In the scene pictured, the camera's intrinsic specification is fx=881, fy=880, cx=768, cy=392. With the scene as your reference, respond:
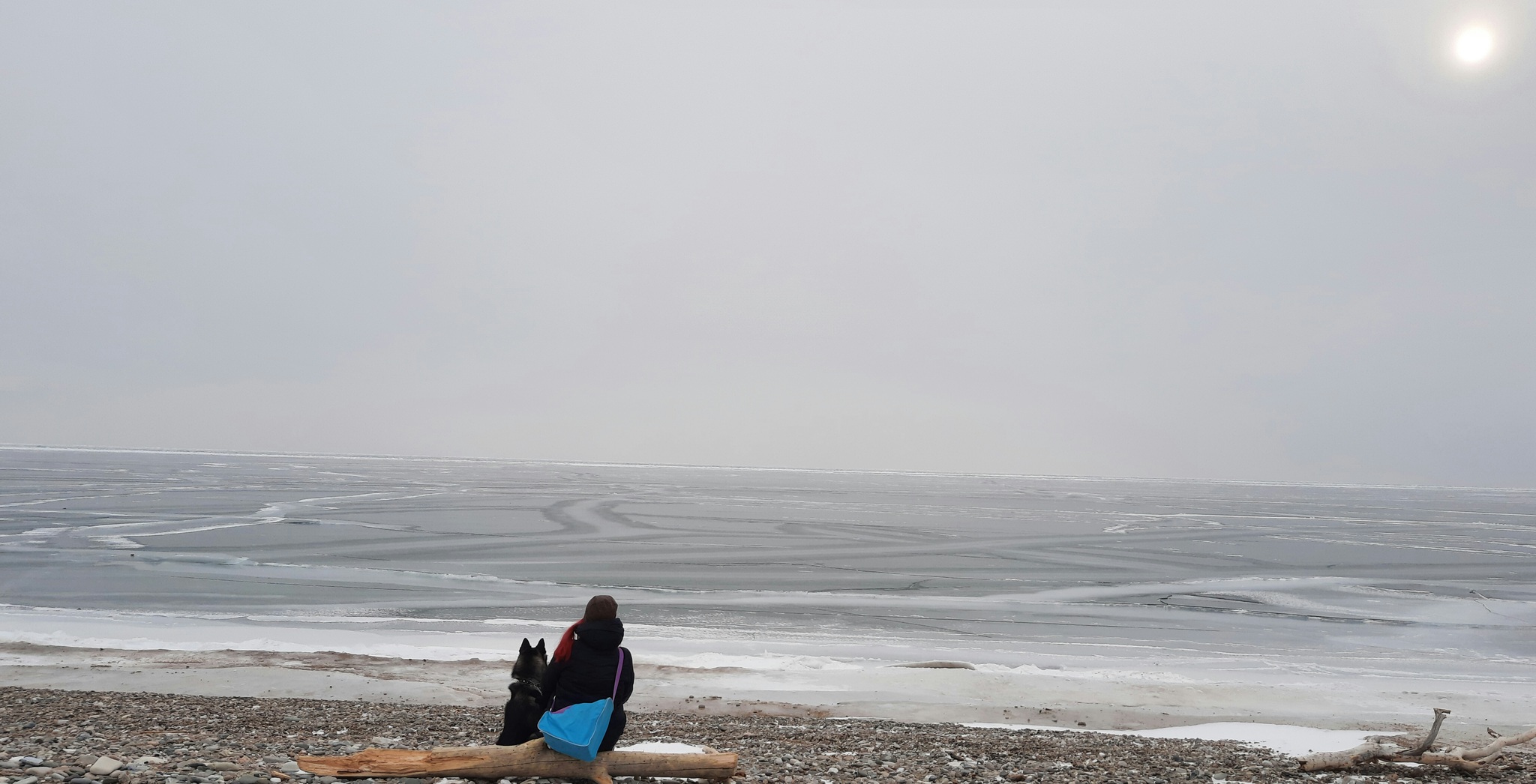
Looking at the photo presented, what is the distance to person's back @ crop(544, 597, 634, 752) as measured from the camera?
20.5 ft

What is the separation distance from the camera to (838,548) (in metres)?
33.8

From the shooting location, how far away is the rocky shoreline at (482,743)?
662 centimetres

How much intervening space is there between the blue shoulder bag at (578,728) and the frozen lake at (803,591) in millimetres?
7036

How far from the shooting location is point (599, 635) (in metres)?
6.22

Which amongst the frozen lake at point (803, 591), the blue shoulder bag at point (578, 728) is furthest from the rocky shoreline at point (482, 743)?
the frozen lake at point (803, 591)

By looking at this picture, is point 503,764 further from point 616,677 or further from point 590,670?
point 616,677

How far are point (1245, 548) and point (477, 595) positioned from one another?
3149 cm

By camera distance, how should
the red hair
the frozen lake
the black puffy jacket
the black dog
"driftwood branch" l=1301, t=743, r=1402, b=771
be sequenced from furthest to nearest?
the frozen lake < "driftwood branch" l=1301, t=743, r=1402, b=771 < the black dog < the black puffy jacket < the red hair

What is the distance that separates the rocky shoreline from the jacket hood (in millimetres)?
1046

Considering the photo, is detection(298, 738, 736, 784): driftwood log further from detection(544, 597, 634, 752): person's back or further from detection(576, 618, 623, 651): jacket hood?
detection(576, 618, 623, 651): jacket hood

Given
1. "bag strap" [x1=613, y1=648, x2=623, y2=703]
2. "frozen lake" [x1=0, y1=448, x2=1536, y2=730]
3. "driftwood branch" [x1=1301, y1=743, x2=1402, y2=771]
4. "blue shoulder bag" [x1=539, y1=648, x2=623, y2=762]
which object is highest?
"bag strap" [x1=613, y1=648, x2=623, y2=703]

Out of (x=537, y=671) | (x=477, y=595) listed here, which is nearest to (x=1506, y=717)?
(x=537, y=671)

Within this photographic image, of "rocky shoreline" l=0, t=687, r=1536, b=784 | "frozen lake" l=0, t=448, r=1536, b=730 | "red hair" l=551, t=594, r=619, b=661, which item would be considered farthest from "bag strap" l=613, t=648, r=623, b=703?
"frozen lake" l=0, t=448, r=1536, b=730

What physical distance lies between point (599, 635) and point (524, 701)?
927 millimetres
